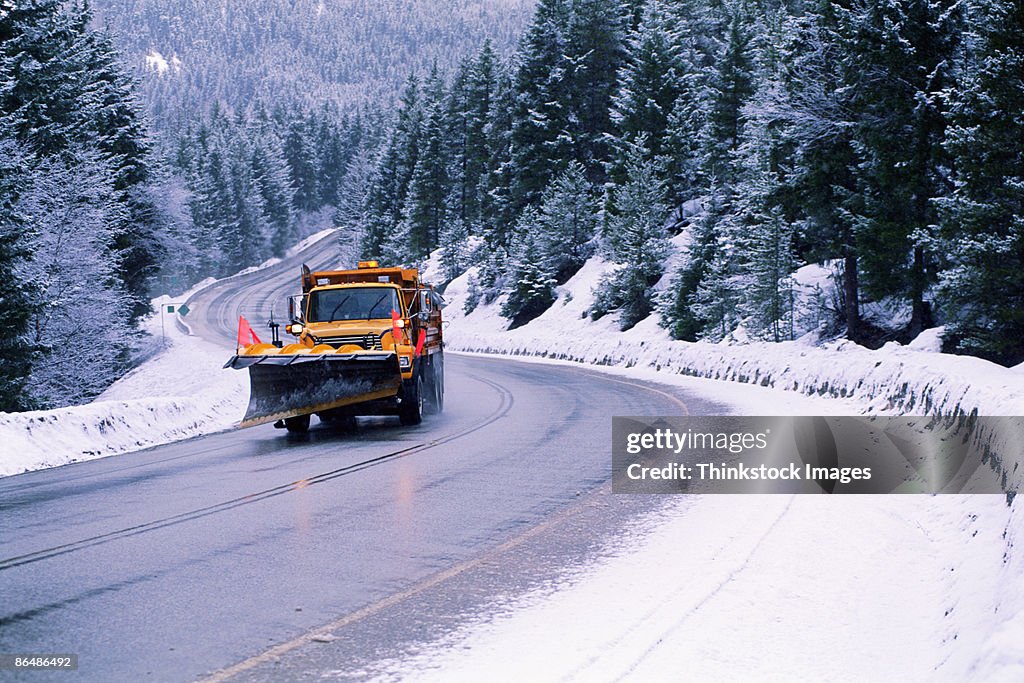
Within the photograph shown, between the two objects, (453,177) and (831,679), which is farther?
(453,177)

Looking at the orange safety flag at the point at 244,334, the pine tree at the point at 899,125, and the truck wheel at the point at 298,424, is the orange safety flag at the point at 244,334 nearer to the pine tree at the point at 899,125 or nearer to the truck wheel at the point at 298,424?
the truck wheel at the point at 298,424

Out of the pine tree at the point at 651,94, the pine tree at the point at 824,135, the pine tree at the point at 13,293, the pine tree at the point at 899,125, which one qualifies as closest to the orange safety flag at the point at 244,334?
the pine tree at the point at 13,293

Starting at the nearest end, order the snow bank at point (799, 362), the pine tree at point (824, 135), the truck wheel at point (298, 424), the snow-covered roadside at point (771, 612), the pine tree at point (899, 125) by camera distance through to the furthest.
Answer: the snow-covered roadside at point (771, 612)
the snow bank at point (799, 362)
the truck wheel at point (298, 424)
the pine tree at point (899, 125)
the pine tree at point (824, 135)

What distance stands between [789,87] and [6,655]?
2691cm

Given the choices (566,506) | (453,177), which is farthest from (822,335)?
(453,177)

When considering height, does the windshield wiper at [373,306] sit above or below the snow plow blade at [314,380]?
above

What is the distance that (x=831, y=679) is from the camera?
4793mm

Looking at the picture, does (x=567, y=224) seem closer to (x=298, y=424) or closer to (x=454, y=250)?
(x=454, y=250)

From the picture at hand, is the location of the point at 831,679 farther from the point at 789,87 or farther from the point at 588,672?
the point at 789,87

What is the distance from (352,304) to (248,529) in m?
9.13

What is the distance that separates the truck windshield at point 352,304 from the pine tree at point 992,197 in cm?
1163

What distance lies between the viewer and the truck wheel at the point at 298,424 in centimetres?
1548

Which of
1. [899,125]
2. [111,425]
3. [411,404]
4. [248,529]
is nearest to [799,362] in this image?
[899,125]

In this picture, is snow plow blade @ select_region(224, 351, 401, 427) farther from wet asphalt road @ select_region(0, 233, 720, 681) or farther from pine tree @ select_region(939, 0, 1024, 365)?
pine tree @ select_region(939, 0, 1024, 365)
